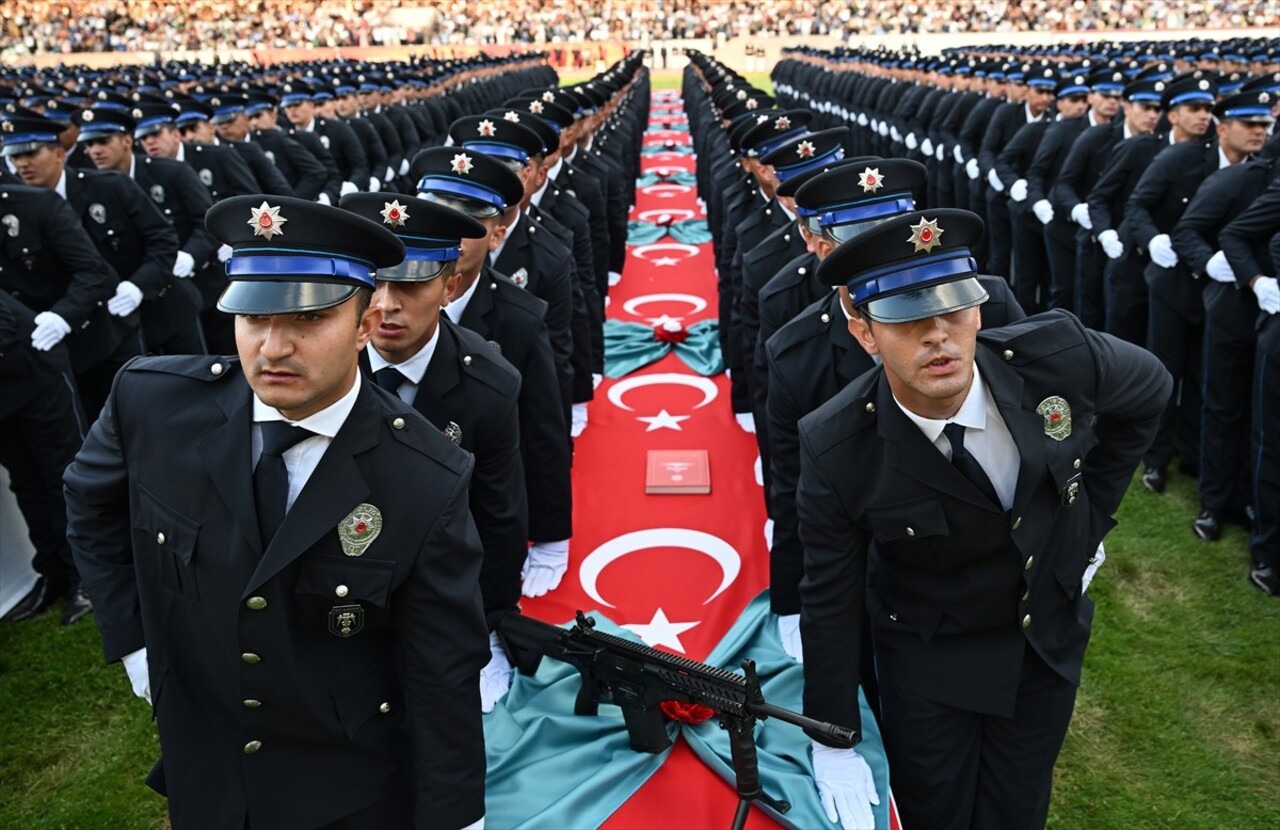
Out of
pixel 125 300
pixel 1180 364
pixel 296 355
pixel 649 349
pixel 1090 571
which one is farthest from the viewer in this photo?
pixel 649 349

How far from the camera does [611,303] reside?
946cm

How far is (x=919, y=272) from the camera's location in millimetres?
2391

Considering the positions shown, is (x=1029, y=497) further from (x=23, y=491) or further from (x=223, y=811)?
(x=23, y=491)

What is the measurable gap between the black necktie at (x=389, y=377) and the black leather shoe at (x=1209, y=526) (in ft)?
14.6

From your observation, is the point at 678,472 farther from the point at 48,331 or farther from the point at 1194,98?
the point at 1194,98

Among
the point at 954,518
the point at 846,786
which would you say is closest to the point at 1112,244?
the point at 954,518

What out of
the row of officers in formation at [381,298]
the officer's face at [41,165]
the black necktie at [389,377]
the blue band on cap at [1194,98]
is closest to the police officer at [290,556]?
the row of officers in formation at [381,298]

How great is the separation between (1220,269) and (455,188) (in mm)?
3949

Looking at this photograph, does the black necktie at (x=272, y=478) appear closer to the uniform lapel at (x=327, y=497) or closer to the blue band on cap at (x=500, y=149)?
the uniform lapel at (x=327, y=497)

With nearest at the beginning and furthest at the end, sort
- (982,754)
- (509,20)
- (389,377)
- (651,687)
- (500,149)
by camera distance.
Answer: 1. (982,754)
2. (651,687)
3. (389,377)
4. (500,149)
5. (509,20)

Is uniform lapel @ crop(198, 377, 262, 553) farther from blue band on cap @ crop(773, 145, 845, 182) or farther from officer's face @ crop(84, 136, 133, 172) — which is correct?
officer's face @ crop(84, 136, 133, 172)

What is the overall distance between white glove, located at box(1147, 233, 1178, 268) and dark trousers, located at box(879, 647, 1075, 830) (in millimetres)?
3863

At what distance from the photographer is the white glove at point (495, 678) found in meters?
3.56

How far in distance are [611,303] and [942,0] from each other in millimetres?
41576
